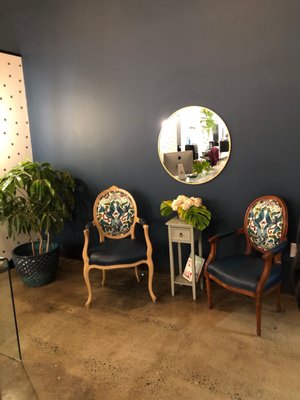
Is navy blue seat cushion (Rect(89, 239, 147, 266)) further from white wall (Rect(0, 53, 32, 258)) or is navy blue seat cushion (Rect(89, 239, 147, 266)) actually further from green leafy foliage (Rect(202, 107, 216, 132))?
white wall (Rect(0, 53, 32, 258))

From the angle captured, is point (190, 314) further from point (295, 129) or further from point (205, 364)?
point (295, 129)

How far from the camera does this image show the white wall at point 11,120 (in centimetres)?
A: 362

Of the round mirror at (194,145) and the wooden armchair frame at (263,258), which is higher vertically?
the round mirror at (194,145)

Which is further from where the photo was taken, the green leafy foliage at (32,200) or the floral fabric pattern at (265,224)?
the green leafy foliage at (32,200)

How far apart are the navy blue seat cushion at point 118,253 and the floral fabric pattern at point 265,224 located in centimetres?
94

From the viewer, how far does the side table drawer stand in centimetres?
284

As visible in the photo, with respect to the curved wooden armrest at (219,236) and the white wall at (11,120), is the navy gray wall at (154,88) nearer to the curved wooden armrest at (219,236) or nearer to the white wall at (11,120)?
the white wall at (11,120)

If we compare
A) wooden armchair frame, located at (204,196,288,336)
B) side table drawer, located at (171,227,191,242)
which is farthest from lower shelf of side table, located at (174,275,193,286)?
side table drawer, located at (171,227,191,242)

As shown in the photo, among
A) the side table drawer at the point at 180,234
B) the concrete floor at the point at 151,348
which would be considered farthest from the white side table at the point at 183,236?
the concrete floor at the point at 151,348

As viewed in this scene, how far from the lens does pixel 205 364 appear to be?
2.10 metres

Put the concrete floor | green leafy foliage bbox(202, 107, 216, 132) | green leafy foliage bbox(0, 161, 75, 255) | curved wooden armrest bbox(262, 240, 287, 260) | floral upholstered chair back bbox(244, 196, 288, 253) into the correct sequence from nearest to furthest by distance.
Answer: the concrete floor, curved wooden armrest bbox(262, 240, 287, 260), floral upholstered chair back bbox(244, 196, 288, 253), green leafy foliage bbox(202, 107, 216, 132), green leafy foliage bbox(0, 161, 75, 255)

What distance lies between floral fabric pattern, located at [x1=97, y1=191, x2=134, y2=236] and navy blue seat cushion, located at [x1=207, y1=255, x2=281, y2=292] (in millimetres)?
983

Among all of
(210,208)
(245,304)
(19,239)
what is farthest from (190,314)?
(19,239)

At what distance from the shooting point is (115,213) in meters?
3.23
